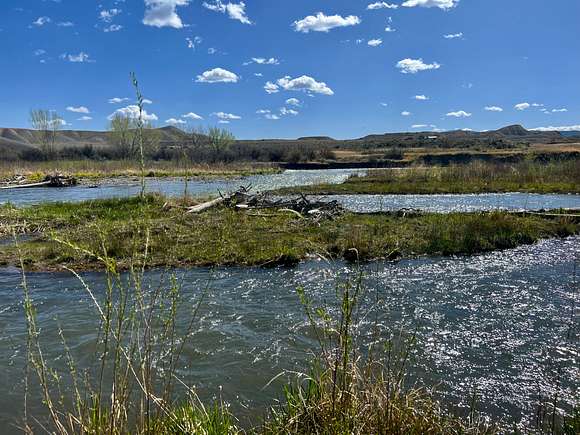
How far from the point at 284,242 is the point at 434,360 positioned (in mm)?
8027

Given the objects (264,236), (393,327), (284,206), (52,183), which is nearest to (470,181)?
(284,206)

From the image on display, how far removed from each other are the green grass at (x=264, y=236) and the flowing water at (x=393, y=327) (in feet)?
3.00

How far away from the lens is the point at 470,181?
125ft

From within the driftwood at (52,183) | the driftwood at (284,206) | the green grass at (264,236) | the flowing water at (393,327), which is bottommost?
the flowing water at (393,327)

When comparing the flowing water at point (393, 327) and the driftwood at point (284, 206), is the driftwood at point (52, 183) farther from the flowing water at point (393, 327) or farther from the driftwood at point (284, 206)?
the flowing water at point (393, 327)

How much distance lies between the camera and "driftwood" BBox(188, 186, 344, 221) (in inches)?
789

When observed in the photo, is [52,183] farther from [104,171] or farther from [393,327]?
[393,327]

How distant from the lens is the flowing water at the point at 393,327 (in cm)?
592

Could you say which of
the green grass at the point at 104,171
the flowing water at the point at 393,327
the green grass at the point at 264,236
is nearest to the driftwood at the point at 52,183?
the green grass at the point at 104,171

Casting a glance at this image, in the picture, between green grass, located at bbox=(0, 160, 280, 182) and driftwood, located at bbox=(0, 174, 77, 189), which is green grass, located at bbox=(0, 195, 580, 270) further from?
green grass, located at bbox=(0, 160, 280, 182)

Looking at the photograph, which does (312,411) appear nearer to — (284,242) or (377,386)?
(377,386)

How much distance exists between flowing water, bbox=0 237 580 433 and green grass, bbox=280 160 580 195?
72.8 ft

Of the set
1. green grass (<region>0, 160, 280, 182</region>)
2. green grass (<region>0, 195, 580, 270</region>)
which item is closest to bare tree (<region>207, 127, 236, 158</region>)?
green grass (<region>0, 160, 280, 182</region>)

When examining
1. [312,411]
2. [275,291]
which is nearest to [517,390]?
[312,411]
